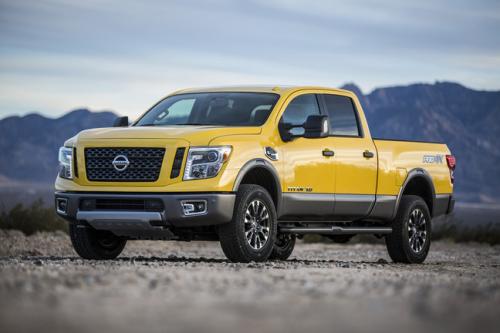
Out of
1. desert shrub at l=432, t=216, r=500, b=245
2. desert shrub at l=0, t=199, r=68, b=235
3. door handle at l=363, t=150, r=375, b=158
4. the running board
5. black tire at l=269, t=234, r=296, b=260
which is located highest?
door handle at l=363, t=150, r=375, b=158

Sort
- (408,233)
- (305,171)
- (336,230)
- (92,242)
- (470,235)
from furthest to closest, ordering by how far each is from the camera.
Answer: (470,235)
(408,233)
(336,230)
(92,242)
(305,171)

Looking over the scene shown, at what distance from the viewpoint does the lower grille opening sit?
1126 centimetres

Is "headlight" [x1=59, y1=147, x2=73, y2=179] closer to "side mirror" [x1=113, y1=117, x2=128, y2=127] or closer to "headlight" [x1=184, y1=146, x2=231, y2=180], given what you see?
"side mirror" [x1=113, y1=117, x2=128, y2=127]

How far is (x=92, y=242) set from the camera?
12570 millimetres

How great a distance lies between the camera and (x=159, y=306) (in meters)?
6.78

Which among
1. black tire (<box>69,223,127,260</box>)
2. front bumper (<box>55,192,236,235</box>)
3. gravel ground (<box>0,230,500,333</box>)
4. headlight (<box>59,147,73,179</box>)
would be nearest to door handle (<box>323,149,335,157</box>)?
front bumper (<box>55,192,236,235</box>)

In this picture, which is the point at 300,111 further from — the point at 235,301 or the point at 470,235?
the point at 470,235

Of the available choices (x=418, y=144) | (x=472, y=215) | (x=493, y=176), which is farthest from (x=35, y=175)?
(x=418, y=144)

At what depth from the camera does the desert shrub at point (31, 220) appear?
2098 centimetres

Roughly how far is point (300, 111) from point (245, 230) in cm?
194

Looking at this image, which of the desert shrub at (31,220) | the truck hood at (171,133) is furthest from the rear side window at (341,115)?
the desert shrub at (31,220)

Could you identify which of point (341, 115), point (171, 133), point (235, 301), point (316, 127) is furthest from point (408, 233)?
point (235, 301)

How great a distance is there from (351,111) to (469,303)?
6.55 m

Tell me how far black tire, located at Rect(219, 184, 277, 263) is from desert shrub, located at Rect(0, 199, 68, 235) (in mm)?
10097
